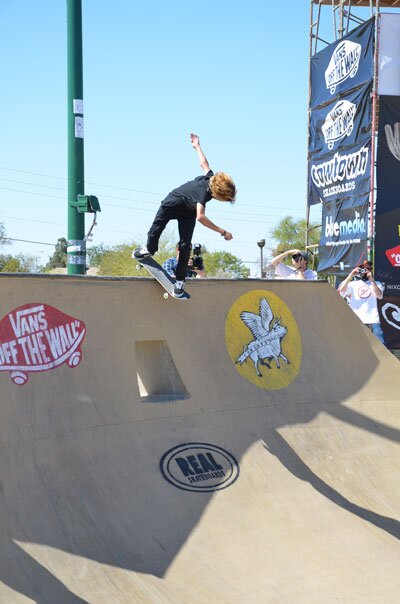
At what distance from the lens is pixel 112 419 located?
5438 millimetres

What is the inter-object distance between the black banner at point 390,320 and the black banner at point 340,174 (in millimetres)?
2480

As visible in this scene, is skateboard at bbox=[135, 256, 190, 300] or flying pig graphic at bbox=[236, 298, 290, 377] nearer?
skateboard at bbox=[135, 256, 190, 300]

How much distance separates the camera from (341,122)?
15.2 metres

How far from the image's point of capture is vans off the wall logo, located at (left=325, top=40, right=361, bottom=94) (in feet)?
48.2

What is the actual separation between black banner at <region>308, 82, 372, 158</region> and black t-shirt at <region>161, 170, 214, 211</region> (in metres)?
9.18

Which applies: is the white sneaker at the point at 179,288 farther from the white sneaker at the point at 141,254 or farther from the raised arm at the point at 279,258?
the raised arm at the point at 279,258

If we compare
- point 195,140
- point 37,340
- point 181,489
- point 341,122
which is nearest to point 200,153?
point 195,140

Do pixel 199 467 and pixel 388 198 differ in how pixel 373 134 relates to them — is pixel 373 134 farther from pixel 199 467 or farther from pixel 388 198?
pixel 199 467

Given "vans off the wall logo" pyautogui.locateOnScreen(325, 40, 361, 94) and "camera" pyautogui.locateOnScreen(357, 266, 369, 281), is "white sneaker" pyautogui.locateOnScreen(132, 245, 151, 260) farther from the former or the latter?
"vans off the wall logo" pyautogui.locateOnScreen(325, 40, 361, 94)

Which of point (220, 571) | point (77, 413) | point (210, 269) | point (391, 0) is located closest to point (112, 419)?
point (77, 413)

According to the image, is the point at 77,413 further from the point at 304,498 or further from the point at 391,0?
the point at 391,0

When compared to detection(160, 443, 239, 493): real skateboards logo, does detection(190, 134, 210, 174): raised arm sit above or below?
above

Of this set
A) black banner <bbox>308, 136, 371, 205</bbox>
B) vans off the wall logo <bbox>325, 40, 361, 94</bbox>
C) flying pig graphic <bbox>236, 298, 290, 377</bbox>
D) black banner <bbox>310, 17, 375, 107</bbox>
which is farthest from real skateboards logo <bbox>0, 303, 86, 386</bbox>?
vans off the wall logo <bbox>325, 40, 361, 94</bbox>

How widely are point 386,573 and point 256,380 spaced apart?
2.59 meters
